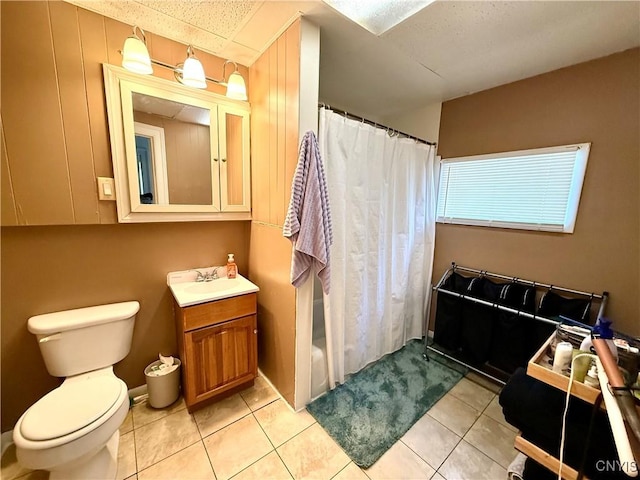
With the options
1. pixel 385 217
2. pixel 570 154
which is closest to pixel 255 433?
pixel 385 217

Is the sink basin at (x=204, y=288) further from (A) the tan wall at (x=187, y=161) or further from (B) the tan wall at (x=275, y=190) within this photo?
(A) the tan wall at (x=187, y=161)

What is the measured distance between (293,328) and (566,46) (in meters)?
2.37

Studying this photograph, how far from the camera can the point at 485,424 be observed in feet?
5.40

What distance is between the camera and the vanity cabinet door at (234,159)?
1.82 metres

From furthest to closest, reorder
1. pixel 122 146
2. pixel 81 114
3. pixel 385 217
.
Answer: pixel 385 217 < pixel 122 146 < pixel 81 114

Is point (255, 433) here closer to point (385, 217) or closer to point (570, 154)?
point (385, 217)

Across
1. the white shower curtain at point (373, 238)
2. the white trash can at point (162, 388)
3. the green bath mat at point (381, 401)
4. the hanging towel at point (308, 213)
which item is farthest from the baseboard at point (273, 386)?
the hanging towel at point (308, 213)

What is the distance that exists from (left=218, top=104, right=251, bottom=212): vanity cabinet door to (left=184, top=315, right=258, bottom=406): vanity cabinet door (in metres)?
0.85

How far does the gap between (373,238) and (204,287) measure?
1.31 meters

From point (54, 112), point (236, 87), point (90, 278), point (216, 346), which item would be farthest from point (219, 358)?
point (236, 87)

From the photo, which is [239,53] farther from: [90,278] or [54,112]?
[90,278]

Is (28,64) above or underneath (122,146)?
above

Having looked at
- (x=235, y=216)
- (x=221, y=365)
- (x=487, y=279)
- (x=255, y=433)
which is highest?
(x=235, y=216)

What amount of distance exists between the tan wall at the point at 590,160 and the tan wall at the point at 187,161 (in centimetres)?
221
